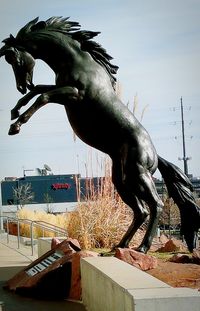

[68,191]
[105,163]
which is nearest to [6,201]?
[68,191]

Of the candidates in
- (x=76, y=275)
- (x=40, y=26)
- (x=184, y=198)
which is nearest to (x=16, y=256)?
(x=76, y=275)

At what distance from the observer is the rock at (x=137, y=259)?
5473mm

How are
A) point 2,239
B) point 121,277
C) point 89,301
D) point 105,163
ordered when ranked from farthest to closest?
point 2,239 → point 105,163 → point 89,301 → point 121,277

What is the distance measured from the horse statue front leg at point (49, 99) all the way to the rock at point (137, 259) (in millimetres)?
1705

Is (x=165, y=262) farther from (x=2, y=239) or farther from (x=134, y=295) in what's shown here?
(x=2, y=239)

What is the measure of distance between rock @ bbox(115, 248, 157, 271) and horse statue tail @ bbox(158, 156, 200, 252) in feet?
2.55

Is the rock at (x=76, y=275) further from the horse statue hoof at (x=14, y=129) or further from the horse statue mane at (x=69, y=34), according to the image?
the horse statue mane at (x=69, y=34)

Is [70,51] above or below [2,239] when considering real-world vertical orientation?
above

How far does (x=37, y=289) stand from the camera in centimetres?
626

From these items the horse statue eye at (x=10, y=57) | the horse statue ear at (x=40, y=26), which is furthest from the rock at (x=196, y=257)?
the horse statue ear at (x=40, y=26)

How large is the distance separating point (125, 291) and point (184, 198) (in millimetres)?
2719

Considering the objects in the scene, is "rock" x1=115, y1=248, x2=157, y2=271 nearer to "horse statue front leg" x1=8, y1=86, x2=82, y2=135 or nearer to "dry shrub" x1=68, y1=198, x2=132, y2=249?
"horse statue front leg" x1=8, y1=86, x2=82, y2=135

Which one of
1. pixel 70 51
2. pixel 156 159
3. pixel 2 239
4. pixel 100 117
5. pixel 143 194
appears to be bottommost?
pixel 2 239

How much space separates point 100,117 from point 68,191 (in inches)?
1726
